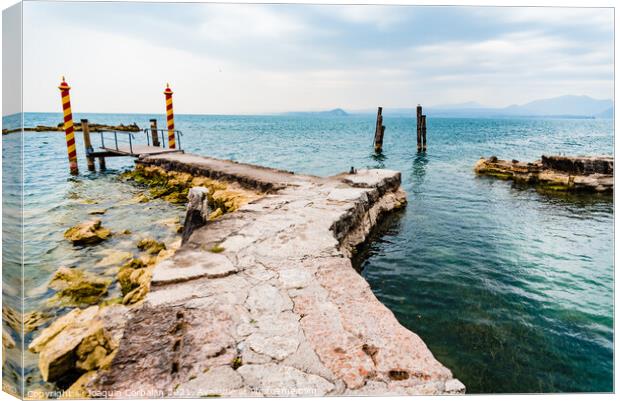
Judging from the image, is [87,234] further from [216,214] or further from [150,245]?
[216,214]

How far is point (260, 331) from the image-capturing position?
2.87 m

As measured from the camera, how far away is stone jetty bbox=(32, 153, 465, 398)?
2.38m

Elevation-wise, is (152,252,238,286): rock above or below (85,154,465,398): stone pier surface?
above

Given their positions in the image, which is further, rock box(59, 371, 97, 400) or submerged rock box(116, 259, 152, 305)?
submerged rock box(116, 259, 152, 305)

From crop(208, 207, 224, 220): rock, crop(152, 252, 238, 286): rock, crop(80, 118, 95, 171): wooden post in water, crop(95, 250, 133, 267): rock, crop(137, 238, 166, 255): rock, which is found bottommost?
crop(95, 250, 133, 267): rock

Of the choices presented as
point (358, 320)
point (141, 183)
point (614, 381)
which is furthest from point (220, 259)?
point (141, 183)

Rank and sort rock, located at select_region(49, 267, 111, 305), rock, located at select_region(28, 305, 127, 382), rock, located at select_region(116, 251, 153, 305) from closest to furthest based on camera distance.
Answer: rock, located at select_region(28, 305, 127, 382)
rock, located at select_region(116, 251, 153, 305)
rock, located at select_region(49, 267, 111, 305)

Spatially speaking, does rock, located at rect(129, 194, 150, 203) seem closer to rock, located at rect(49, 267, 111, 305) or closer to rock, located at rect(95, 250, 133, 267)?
rock, located at rect(95, 250, 133, 267)

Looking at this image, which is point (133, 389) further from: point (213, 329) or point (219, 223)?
point (219, 223)

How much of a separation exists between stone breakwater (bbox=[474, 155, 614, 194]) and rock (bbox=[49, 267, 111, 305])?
1513 centimetres

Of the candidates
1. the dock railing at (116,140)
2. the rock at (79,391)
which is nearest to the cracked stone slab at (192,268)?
the rock at (79,391)

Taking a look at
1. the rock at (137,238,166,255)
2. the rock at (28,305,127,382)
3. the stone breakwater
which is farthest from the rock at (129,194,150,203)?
the stone breakwater

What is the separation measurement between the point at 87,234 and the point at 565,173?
670 inches

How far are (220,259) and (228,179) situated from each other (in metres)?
6.72
